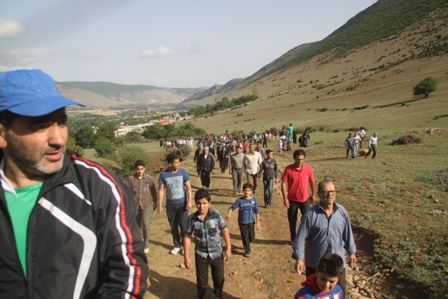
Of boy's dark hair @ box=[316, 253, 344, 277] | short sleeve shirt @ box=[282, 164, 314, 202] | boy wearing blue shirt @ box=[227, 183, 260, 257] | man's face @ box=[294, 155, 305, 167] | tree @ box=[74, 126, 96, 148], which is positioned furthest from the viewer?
tree @ box=[74, 126, 96, 148]

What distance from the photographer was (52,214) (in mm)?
1386

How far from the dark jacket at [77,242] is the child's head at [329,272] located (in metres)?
2.04

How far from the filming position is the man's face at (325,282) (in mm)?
2998

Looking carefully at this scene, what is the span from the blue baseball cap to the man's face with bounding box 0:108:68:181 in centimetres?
6

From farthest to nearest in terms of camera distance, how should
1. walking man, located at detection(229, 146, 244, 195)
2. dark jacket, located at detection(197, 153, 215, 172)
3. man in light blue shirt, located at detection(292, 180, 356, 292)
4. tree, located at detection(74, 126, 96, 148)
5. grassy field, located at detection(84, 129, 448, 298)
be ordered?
1. tree, located at detection(74, 126, 96, 148)
2. dark jacket, located at detection(197, 153, 215, 172)
3. walking man, located at detection(229, 146, 244, 195)
4. grassy field, located at detection(84, 129, 448, 298)
5. man in light blue shirt, located at detection(292, 180, 356, 292)

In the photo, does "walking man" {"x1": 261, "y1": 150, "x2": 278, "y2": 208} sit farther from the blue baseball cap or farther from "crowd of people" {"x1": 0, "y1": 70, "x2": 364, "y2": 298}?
the blue baseball cap

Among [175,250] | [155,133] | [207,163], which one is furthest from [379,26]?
[175,250]

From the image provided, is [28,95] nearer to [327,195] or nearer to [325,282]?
[325,282]

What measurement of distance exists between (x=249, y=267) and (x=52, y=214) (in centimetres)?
565

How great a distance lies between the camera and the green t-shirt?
52.8 inches

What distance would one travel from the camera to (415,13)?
11869cm

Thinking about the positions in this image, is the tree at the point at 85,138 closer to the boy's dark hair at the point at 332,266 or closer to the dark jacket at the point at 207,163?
the dark jacket at the point at 207,163

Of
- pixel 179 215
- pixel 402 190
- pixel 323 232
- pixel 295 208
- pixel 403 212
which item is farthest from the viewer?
pixel 402 190

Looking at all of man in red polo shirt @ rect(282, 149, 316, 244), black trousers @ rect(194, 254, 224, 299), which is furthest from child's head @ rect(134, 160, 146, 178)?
man in red polo shirt @ rect(282, 149, 316, 244)
